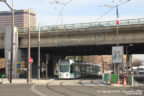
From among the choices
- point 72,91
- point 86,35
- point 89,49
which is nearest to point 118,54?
point 72,91

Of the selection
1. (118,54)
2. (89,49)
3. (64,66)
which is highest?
(89,49)

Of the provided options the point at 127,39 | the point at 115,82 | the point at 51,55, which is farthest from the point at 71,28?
the point at 51,55

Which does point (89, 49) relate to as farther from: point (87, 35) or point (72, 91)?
point (72, 91)

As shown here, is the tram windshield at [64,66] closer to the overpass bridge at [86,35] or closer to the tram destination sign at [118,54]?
the overpass bridge at [86,35]

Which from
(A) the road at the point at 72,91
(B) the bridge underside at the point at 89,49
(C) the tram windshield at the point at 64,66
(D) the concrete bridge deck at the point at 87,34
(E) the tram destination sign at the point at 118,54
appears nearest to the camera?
A: (A) the road at the point at 72,91

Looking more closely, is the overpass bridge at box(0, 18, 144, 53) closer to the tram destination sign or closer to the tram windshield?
the tram windshield

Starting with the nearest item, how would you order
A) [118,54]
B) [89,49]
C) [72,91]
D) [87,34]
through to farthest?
[72,91] < [118,54] < [87,34] < [89,49]

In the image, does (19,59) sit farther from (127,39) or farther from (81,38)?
(127,39)

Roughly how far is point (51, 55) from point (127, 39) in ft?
95.0

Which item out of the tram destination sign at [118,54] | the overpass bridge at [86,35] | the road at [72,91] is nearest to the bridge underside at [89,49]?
the overpass bridge at [86,35]

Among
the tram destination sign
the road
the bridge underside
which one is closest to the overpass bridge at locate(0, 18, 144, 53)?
the bridge underside

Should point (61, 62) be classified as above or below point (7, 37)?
below

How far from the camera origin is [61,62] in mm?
40594

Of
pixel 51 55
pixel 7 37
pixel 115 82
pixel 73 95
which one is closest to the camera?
pixel 73 95
